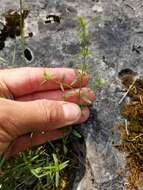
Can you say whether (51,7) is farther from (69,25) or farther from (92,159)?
(92,159)

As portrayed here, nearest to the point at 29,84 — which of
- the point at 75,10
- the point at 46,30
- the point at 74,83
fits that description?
the point at 74,83

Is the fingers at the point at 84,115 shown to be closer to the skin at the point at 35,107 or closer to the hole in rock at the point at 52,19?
the skin at the point at 35,107

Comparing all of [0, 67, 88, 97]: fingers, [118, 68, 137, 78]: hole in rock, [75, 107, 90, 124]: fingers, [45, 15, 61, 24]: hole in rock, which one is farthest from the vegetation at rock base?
[45, 15, 61, 24]: hole in rock

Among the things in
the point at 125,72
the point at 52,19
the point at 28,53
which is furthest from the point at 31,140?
the point at 52,19

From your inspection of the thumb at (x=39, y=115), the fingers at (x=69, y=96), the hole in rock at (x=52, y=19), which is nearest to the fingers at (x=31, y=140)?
the thumb at (x=39, y=115)

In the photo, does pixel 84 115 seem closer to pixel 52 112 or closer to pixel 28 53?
pixel 52 112

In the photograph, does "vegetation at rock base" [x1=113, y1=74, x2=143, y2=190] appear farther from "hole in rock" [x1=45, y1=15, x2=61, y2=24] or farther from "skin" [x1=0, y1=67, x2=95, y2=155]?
"hole in rock" [x1=45, y1=15, x2=61, y2=24]
